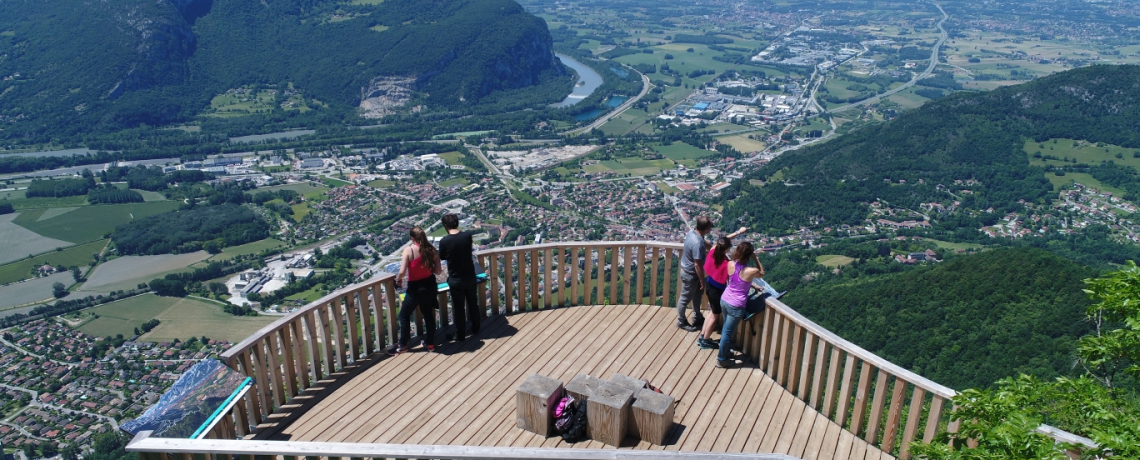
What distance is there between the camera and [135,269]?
46.3 metres

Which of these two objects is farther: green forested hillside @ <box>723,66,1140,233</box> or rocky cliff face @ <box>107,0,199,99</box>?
rocky cliff face @ <box>107,0,199,99</box>

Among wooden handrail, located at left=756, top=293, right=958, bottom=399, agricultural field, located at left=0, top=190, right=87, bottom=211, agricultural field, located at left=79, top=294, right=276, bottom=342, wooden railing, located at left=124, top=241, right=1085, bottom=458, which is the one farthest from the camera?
agricultural field, located at left=0, top=190, right=87, bottom=211

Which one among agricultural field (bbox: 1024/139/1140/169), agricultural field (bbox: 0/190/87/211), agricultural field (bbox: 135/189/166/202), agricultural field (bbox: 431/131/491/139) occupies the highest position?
agricultural field (bbox: 1024/139/1140/169)

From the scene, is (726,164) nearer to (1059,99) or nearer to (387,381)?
(1059,99)

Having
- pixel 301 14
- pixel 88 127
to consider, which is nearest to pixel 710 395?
pixel 88 127

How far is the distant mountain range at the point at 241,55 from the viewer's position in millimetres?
89062

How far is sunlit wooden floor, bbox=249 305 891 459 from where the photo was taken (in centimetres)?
595

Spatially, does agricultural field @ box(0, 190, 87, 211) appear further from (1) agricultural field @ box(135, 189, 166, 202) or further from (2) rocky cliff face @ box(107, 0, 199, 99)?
(2) rocky cliff face @ box(107, 0, 199, 99)

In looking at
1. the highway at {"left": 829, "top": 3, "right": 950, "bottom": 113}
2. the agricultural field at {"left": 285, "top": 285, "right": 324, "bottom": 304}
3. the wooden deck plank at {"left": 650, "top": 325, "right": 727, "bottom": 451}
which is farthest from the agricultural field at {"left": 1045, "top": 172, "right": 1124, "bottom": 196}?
the wooden deck plank at {"left": 650, "top": 325, "right": 727, "bottom": 451}

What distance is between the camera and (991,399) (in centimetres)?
446

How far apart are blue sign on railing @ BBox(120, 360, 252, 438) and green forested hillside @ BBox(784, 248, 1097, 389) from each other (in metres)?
19.2

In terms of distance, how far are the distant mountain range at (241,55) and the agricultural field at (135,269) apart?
4510cm

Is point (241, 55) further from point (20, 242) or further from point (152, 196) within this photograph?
point (20, 242)

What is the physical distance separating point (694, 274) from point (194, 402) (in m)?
4.86
